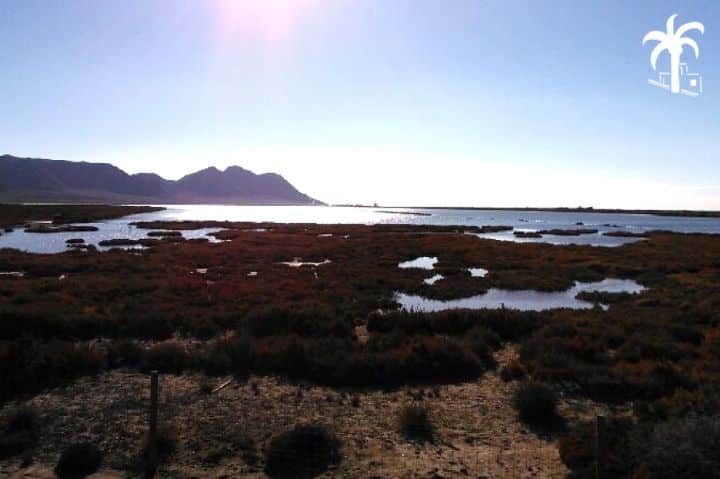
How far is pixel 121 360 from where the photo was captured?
45.3 feet

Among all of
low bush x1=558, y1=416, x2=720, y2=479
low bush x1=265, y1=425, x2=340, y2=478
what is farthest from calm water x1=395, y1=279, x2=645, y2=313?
low bush x1=558, y1=416, x2=720, y2=479

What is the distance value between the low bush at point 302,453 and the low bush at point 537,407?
3.81 m

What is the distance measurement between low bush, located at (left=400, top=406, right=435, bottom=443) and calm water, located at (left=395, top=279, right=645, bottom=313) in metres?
12.3

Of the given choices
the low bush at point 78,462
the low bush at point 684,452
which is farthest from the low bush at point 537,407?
the low bush at point 78,462

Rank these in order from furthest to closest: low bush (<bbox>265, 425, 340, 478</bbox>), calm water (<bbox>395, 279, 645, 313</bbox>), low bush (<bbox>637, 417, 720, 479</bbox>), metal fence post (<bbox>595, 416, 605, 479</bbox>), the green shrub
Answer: calm water (<bbox>395, 279, 645, 313</bbox>)
the green shrub
low bush (<bbox>265, 425, 340, 478</bbox>)
metal fence post (<bbox>595, 416, 605, 479</bbox>)
low bush (<bbox>637, 417, 720, 479</bbox>)

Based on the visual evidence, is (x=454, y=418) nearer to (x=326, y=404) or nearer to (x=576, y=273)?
(x=326, y=404)

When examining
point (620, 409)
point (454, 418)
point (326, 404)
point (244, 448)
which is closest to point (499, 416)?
point (454, 418)

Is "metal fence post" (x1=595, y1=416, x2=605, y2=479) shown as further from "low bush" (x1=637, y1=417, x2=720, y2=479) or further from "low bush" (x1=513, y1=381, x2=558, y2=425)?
"low bush" (x1=513, y1=381, x2=558, y2=425)

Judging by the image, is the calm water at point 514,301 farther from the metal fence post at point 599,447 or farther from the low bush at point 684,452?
the low bush at point 684,452

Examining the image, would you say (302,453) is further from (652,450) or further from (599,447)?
(652,450)

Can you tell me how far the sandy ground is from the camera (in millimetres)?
8227

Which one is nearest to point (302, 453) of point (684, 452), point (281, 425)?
point (281, 425)

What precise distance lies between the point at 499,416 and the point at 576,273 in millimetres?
28486

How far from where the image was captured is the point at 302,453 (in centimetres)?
862
